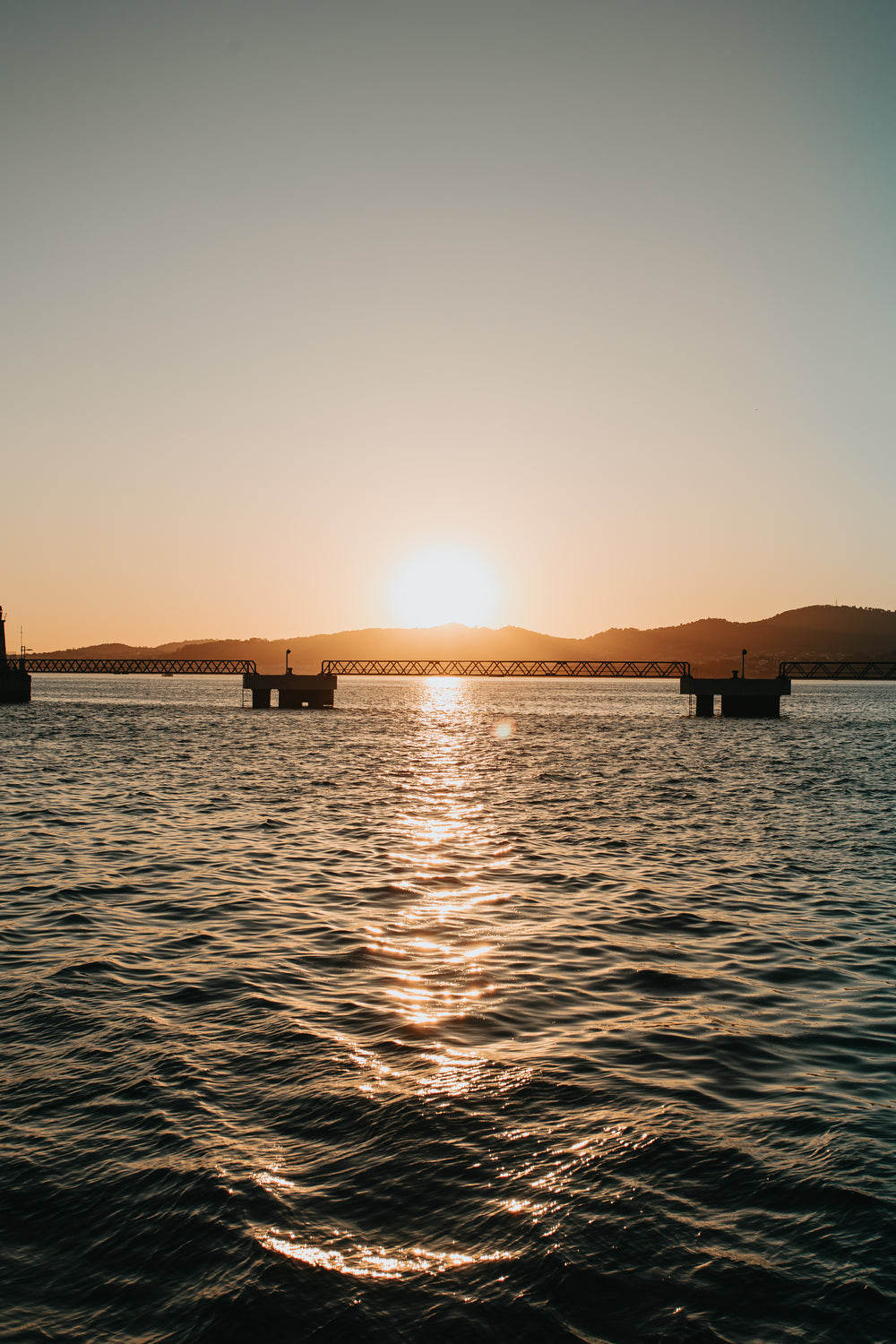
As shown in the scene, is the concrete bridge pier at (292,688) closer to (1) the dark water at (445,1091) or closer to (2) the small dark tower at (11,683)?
(2) the small dark tower at (11,683)

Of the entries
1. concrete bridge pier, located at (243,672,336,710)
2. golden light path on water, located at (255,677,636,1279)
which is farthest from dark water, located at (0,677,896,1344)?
concrete bridge pier, located at (243,672,336,710)

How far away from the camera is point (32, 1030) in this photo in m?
9.77

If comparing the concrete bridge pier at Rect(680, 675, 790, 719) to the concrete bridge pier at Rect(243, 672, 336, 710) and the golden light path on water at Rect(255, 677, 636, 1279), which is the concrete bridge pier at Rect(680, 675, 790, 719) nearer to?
the concrete bridge pier at Rect(243, 672, 336, 710)

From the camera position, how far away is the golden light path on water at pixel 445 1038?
6055 mm

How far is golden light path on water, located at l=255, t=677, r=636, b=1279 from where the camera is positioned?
6.05 meters

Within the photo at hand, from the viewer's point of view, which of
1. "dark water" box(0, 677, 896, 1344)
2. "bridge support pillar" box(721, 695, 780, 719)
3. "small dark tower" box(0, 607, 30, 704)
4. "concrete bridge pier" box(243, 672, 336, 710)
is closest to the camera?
"dark water" box(0, 677, 896, 1344)

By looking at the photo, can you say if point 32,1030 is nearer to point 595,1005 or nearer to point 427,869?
point 595,1005

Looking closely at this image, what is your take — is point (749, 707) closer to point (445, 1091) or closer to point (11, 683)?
point (11, 683)

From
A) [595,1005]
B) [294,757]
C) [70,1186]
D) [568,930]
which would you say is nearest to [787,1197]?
[595,1005]

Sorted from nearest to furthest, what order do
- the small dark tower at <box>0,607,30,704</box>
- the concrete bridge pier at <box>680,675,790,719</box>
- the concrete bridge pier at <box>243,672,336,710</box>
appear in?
the concrete bridge pier at <box>680,675,790,719</box> → the small dark tower at <box>0,607,30,704</box> → the concrete bridge pier at <box>243,672,336,710</box>

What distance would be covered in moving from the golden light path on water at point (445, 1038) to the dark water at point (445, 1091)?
1.4 inches

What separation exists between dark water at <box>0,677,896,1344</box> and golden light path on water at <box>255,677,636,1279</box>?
35 mm

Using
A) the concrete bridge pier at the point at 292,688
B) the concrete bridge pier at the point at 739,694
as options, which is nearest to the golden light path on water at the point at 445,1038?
the concrete bridge pier at the point at 739,694

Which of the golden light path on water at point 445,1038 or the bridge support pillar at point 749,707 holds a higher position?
the golden light path on water at point 445,1038
